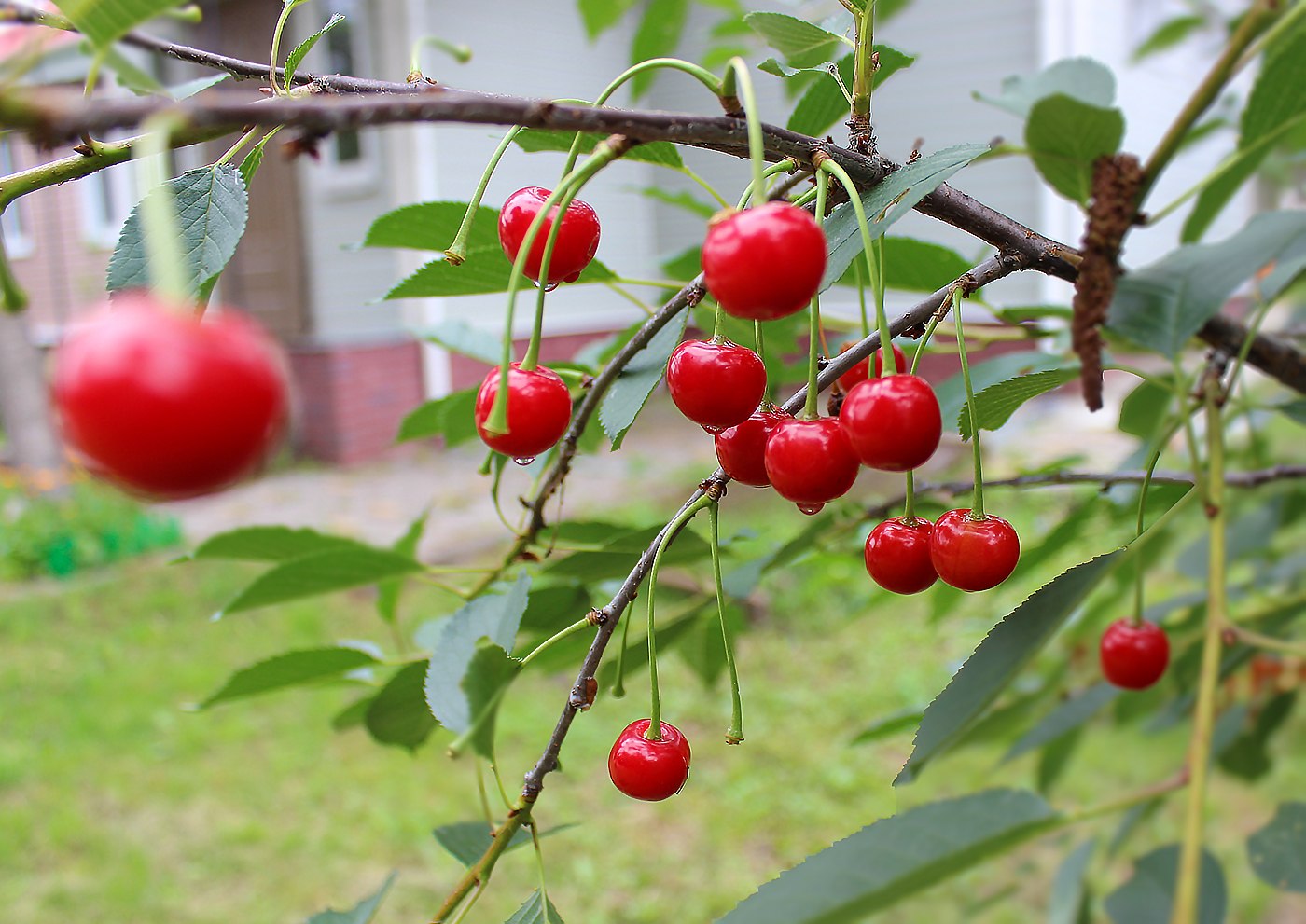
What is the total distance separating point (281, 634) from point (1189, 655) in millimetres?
4140

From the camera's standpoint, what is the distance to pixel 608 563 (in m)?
1.04

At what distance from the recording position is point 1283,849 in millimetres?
1041

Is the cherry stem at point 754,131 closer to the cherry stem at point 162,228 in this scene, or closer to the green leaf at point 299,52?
the cherry stem at point 162,228

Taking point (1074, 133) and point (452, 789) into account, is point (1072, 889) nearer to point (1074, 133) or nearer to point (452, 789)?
point (1074, 133)

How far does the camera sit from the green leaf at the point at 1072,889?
160 centimetres

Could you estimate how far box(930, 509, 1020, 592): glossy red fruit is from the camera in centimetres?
74

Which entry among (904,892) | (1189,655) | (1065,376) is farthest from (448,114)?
(1189,655)

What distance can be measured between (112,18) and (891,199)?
0.44 meters

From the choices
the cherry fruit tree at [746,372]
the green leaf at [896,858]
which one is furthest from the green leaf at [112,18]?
the green leaf at [896,858]

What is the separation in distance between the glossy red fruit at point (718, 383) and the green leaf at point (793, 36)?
1.04 ft

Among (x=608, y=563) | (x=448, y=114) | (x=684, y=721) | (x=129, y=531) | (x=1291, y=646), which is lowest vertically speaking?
(x=129, y=531)

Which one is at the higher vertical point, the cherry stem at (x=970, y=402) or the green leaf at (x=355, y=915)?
the cherry stem at (x=970, y=402)

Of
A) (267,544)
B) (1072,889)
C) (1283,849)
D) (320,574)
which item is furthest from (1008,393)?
Answer: (1072,889)

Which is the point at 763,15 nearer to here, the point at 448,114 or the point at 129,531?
the point at 448,114
